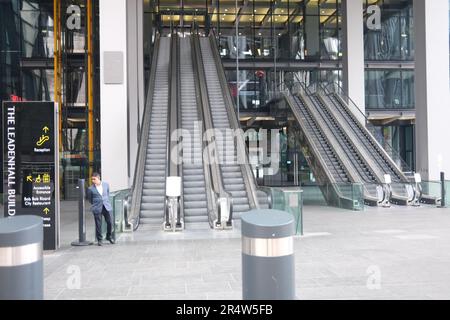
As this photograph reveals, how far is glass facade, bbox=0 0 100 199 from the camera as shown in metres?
24.0

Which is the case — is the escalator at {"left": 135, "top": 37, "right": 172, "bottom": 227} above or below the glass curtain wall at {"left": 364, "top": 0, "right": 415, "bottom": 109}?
below

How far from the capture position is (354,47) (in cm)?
2380

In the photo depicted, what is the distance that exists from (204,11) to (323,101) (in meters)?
12.7

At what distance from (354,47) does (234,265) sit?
19.0 m

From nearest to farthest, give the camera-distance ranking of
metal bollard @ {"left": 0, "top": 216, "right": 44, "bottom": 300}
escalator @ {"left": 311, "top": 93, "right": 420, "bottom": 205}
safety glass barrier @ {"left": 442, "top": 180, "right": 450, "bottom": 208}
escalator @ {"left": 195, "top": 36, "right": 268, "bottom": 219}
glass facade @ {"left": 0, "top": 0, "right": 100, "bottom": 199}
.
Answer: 1. metal bollard @ {"left": 0, "top": 216, "right": 44, "bottom": 300}
2. escalator @ {"left": 195, "top": 36, "right": 268, "bottom": 219}
3. safety glass barrier @ {"left": 442, "top": 180, "right": 450, "bottom": 208}
4. escalator @ {"left": 311, "top": 93, "right": 420, "bottom": 205}
5. glass facade @ {"left": 0, "top": 0, "right": 100, "bottom": 199}

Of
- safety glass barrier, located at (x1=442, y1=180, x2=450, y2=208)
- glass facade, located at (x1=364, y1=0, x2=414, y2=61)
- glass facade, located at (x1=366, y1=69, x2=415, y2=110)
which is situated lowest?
safety glass barrier, located at (x1=442, y1=180, x2=450, y2=208)

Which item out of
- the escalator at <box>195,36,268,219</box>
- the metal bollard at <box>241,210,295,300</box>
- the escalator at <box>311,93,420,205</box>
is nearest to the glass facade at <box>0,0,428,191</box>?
the escalator at <box>311,93,420,205</box>

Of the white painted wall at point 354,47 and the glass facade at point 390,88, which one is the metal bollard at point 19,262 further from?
the glass facade at point 390,88

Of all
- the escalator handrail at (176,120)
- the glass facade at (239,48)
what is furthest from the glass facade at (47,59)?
the escalator handrail at (176,120)

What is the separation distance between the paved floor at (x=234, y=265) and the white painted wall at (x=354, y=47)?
12771 mm

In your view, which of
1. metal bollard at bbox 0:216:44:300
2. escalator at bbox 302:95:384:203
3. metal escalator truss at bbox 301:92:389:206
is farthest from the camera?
escalator at bbox 302:95:384:203

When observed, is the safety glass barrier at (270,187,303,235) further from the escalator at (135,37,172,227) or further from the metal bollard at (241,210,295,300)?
the metal bollard at (241,210,295,300)

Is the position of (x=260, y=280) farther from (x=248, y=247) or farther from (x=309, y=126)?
(x=309, y=126)

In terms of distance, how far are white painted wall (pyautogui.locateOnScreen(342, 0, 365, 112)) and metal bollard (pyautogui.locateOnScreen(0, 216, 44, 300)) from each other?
21475 mm
